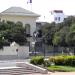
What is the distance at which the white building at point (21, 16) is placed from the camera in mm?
74125

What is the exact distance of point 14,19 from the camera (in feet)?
247

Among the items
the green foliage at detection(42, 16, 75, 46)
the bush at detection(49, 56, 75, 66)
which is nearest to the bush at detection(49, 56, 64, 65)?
the bush at detection(49, 56, 75, 66)

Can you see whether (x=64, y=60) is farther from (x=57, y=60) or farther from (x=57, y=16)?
(x=57, y=16)

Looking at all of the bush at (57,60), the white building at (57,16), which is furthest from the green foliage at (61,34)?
the white building at (57,16)

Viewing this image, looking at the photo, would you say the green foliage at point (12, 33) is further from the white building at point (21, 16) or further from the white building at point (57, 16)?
the white building at point (57, 16)

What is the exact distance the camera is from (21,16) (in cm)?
7531

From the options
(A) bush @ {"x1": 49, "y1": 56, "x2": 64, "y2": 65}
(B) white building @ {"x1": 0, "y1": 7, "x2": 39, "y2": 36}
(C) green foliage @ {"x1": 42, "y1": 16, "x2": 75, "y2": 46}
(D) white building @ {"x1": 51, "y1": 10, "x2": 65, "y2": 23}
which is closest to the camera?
(A) bush @ {"x1": 49, "y1": 56, "x2": 64, "y2": 65}

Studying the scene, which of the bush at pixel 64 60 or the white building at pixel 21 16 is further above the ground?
the white building at pixel 21 16

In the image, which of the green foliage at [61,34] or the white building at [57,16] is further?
the white building at [57,16]

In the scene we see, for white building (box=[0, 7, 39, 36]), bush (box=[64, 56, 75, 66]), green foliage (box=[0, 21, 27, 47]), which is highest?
white building (box=[0, 7, 39, 36])

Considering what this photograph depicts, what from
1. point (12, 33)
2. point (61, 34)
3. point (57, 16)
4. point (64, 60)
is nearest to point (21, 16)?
point (61, 34)

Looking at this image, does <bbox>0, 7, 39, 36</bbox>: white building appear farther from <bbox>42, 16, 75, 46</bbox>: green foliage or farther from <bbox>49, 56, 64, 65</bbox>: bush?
<bbox>49, 56, 64, 65</bbox>: bush

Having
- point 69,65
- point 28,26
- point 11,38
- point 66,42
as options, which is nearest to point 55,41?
point 66,42

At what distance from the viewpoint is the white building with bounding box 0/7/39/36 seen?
243 feet
